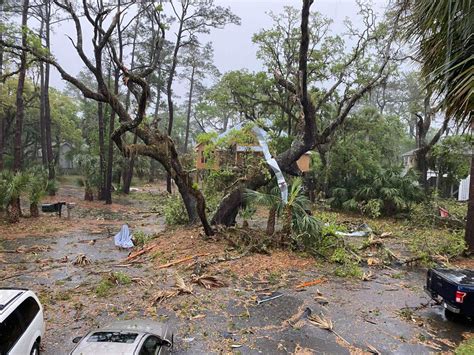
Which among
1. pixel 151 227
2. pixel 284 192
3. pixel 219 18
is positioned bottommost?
pixel 151 227

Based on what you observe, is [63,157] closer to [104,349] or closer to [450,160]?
[450,160]

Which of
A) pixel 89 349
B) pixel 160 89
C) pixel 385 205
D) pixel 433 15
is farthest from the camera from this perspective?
pixel 160 89

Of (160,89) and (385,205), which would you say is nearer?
(385,205)

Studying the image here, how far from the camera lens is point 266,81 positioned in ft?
67.9

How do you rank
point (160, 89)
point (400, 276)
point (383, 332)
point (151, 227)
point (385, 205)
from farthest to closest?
point (160, 89)
point (385, 205)
point (151, 227)
point (400, 276)
point (383, 332)

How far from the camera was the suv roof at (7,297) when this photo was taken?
3992mm

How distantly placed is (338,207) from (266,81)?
8.37m

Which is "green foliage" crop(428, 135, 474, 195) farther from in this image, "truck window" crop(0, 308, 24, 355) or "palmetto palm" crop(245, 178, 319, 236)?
"truck window" crop(0, 308, 24, 355)

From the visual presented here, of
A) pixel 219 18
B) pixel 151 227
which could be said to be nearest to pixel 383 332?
pixel 151 227

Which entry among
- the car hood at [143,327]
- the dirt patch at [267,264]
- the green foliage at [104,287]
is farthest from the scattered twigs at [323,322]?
the green foliage at [104,287]

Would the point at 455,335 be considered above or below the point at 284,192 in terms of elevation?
below

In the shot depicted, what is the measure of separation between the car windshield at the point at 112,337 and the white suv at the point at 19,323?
2.73 ft

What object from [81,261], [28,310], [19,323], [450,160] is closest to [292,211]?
[81,261]

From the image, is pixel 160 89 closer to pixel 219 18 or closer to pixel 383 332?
pixel 219 18
